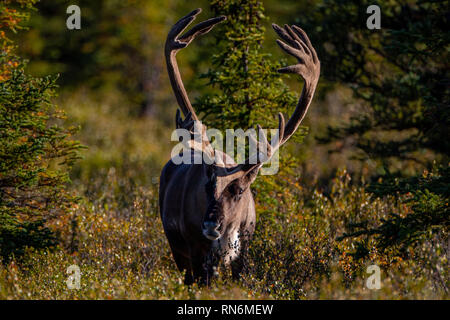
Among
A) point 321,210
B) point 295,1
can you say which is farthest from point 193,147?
point 295,1

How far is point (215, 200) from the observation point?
6371 millimetres

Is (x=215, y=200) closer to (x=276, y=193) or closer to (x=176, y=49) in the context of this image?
(x=176, y=49)

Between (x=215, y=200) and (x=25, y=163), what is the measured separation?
3.08 m

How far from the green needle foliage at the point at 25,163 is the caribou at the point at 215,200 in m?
1.63

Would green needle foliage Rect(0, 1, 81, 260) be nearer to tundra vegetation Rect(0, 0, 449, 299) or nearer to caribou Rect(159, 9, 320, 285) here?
tundra vegetation Rect(0, 0, 449, 299)

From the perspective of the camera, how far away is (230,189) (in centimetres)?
657

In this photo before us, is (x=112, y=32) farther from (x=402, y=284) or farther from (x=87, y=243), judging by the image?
(x=402, y=284)

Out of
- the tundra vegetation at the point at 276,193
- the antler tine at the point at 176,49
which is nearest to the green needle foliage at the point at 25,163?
the tundra vegetation at the point at 276,193

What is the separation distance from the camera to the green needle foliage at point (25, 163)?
307 inches

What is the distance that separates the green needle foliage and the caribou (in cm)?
163

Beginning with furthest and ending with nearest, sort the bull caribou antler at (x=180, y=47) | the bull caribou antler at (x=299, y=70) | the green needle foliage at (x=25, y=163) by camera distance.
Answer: the bull caribou antler at (x=180, y=47), the green needle foliage at (x=25, y=163), the bull caribou antler at (x=299, y=70)

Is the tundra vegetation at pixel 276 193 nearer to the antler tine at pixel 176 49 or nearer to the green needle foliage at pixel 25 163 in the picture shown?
the green needle foliage at pixel 25 163
